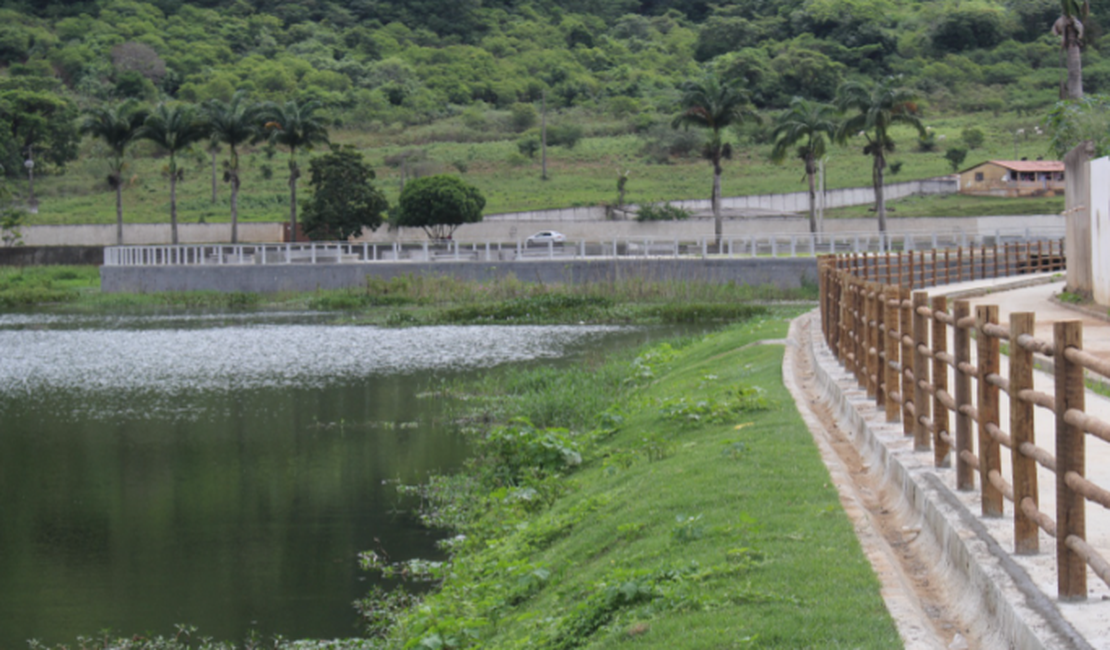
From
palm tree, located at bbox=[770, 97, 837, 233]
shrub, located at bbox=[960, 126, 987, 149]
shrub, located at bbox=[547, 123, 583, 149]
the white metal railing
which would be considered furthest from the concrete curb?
shrub, located at bbox=[547, 123, 583, 149]

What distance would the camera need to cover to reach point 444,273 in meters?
53.5

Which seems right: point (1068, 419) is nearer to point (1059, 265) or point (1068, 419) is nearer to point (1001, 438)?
point (1001, 438)

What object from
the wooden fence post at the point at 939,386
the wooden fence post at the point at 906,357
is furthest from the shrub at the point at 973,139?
the wooden fence post at the point at 939,386

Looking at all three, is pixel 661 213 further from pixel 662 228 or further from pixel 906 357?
pixel 906 357

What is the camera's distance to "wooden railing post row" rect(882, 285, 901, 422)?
36.2ft

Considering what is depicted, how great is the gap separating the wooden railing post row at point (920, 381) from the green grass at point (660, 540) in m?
0.82

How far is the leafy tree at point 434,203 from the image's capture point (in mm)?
70188

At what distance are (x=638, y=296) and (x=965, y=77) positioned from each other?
99.7 meters

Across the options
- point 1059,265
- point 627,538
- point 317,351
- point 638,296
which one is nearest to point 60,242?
point 638,296

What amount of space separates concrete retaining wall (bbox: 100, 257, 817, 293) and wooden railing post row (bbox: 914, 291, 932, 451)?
37.1 meters

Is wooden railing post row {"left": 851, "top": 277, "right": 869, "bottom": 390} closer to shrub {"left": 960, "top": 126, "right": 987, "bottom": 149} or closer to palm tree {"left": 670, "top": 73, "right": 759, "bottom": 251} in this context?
palm tree {"left": 670, "top": 73, "right": 759, "bottom": 251}

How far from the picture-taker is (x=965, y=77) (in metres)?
132

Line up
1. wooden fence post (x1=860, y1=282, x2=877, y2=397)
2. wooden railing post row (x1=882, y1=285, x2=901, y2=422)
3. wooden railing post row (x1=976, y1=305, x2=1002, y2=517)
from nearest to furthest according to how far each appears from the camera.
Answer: wooden railing post row (x1=976, y1=305, x2=1002, y2=517) < wooden railing post row (x1=882, y1=285, x2=901, y2=422) < wooden fence post (x1=860, y1=282, x2=877, y2=397)

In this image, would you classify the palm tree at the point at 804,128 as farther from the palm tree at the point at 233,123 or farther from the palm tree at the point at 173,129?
the palm tree at the point at 173,129
